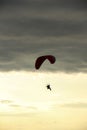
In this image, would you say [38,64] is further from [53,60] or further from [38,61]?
[53,60]

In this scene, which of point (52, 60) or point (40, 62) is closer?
point (52, 60)

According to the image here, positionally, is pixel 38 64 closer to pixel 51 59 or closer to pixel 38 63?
pixel 38 63

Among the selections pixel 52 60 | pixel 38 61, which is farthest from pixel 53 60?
pixel 38 61

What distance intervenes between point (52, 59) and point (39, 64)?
3973 millimetres

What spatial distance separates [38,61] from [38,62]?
0.25m

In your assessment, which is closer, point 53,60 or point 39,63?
point 53,60

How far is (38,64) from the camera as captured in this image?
30625 millimetres

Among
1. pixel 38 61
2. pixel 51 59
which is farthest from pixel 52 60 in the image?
pixel 38 61

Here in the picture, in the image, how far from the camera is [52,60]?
27375 mm

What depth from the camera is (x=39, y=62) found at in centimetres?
3059

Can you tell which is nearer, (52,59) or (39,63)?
(52,59)

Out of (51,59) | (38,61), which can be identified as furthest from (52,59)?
(38,61)

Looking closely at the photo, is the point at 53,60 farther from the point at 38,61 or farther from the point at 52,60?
the point at 38,61

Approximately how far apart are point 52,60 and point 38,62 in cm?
417
